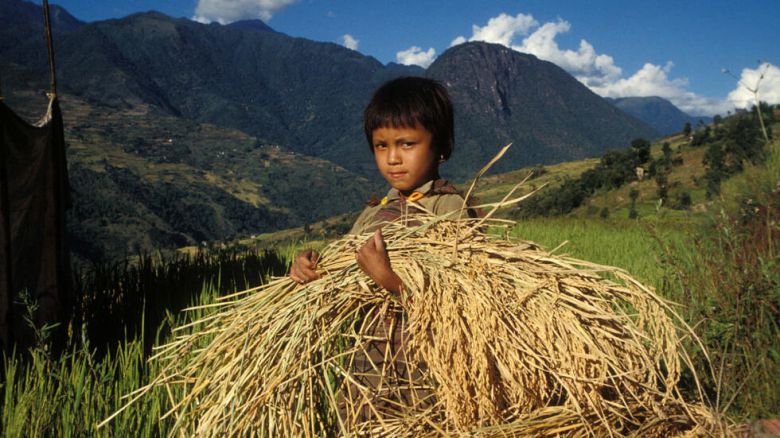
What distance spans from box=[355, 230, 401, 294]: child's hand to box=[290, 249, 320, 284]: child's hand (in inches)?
7.1

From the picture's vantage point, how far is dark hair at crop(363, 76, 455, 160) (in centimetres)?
206

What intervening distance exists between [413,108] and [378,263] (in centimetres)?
82

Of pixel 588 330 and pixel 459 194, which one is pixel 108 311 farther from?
pixel 588 330

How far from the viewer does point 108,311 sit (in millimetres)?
4332

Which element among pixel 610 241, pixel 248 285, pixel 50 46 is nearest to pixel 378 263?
pixel 50 46

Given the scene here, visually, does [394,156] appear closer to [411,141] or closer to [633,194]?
[411,141]

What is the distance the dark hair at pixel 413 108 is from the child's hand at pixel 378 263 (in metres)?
0.74

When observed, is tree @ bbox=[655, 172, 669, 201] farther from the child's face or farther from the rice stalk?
the rice stalk

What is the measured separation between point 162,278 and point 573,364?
446cm

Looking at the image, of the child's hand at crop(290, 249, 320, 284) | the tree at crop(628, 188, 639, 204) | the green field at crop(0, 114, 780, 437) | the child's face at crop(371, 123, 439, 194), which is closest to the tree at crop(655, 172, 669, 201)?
the tree at crop(628, 188, 639, 204)

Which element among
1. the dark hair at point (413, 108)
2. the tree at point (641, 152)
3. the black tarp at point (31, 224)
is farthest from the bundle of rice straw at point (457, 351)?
the tree at point (641, 152)

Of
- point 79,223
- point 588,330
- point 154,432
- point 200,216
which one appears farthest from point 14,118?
point 200,216

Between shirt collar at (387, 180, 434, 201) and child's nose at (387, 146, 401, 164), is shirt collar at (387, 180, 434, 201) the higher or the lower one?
the lower one

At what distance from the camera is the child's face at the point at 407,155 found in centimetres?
206
